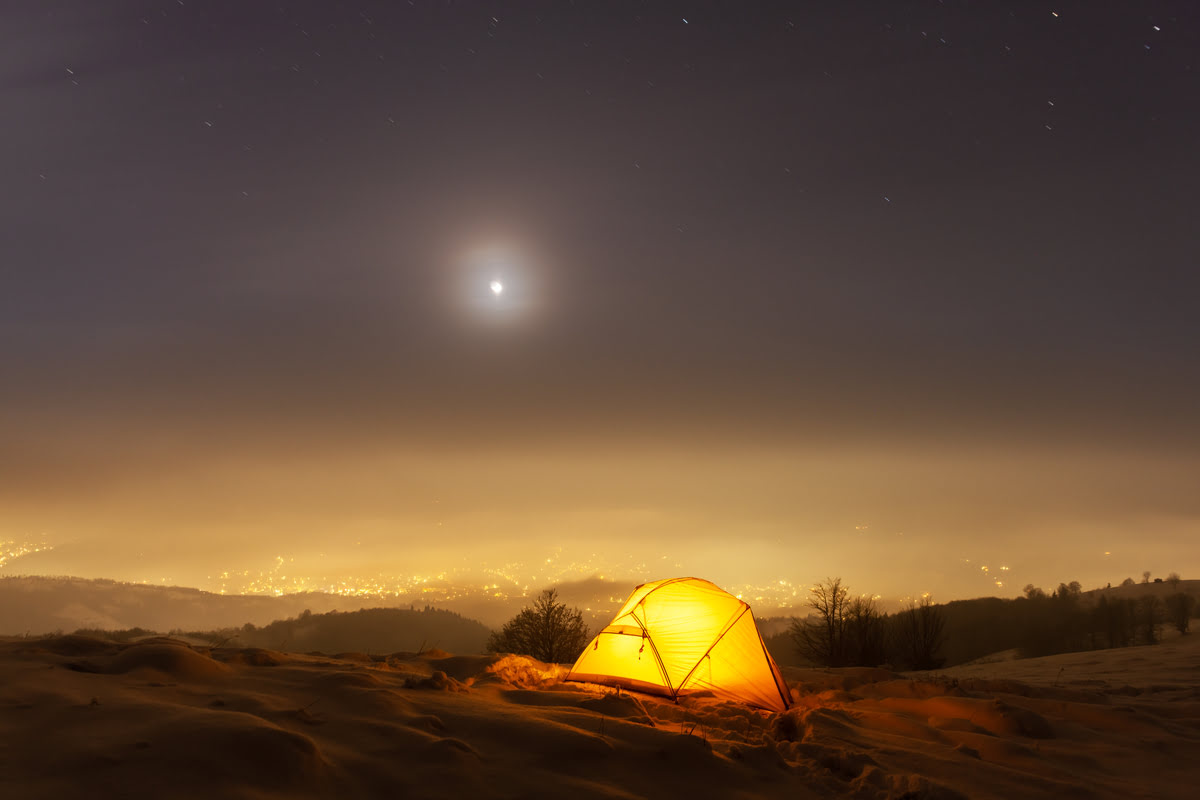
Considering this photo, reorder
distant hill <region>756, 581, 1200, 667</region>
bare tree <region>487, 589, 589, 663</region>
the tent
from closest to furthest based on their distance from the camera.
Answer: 1. the tent
2. bare tree <region>487, 589, 589, 663</region>
3. distant hill <region>756, 581, 1200, 667</region>

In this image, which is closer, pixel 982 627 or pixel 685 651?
pixel 685 651

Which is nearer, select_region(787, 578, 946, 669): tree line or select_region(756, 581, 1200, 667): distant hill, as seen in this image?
select_region(787, 578, 946, 669): tree line

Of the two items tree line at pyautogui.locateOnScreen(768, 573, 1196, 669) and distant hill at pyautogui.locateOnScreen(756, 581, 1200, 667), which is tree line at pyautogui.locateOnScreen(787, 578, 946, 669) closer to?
tree line at pyautogui.locateOnScreen(768, 573, 1196, 669)

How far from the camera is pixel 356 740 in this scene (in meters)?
5.80

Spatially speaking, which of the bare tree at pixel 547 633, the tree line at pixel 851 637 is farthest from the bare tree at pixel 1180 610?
the bare tree at pixel 547 633

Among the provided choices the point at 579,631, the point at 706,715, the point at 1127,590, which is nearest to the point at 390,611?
the point at 579,631

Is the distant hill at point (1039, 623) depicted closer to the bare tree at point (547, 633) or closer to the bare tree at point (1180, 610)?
the bare tree at point (1180, 610)

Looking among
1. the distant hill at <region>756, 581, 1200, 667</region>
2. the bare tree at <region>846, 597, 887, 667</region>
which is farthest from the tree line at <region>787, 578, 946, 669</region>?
the distant hill at <region>756, 581, 1200, 667</region>

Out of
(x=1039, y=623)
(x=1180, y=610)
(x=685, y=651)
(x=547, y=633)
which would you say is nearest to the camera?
(x=685, y=651)

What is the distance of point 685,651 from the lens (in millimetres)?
10227

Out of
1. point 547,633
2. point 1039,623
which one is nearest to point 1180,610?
point 1039,623

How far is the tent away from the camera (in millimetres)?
9938

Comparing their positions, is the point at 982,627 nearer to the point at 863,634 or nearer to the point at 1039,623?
the point at 1039,623

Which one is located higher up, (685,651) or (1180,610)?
(685,651)
